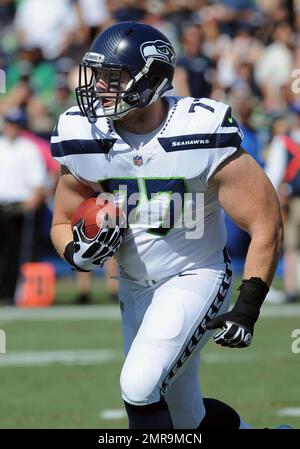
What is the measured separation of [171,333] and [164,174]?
618 millimetres

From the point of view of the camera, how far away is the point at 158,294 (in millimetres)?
4004

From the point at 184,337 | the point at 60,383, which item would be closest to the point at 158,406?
the point at 184,337

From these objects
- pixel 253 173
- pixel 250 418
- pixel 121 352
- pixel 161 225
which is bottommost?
pixel 121 352

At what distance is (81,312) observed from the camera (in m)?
9.31

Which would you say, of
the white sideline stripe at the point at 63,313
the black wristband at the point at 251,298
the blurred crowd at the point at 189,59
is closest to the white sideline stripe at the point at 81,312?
the white sideline stripe at the point at 63,313

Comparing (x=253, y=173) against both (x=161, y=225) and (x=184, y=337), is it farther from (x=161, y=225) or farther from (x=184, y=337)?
(x=184, y=337)

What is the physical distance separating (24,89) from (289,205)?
10.7 ft

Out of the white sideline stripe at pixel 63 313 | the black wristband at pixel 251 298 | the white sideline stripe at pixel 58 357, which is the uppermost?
the black wristband at pixel 251 298

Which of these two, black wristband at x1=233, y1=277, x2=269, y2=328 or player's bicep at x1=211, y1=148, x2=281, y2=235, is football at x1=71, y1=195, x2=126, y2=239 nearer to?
player's bicep at x1=211, y1=148, x2=281, y2=235

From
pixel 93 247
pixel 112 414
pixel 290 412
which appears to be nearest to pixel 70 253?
pixel 93 247

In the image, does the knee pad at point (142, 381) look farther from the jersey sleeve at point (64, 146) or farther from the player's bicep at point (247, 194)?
the jersey sleeve at point (64, 146)

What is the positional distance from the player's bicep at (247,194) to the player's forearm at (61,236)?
0.68m

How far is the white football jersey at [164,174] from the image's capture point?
3.91 meters

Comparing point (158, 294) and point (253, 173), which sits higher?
point (253, 173)
